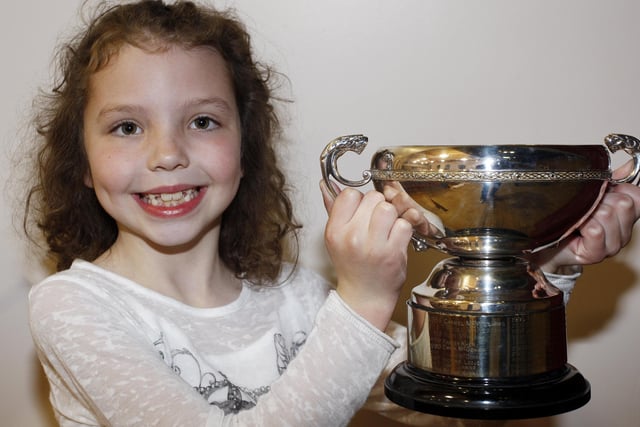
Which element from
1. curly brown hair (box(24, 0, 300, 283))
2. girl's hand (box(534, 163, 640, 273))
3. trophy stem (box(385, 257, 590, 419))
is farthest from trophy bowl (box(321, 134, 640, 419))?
curly brown hair (box(24, 0, 300, 283))

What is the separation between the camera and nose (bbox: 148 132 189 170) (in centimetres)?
89

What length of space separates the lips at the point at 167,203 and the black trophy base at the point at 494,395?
0.34 meters

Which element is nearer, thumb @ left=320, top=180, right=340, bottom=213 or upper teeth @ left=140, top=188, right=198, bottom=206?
thumb @ left=320, top=180, right=340, bottom=213

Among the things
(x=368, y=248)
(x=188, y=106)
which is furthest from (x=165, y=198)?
(x=368, y=248)

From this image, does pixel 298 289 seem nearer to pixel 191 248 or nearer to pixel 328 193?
pixel 191 248

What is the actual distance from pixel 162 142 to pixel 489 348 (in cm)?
41

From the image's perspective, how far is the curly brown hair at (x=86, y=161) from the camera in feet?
3.17

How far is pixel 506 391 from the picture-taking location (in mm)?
682

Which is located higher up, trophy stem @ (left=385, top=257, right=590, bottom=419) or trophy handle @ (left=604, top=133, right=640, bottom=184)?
trophy handle @ (left=604, top=133, right=640, bottom=184)

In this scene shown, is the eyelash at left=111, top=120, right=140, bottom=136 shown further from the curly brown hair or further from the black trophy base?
the black trophy base

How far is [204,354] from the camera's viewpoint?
950 millimetres

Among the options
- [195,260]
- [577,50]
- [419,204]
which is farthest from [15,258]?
[577,50]

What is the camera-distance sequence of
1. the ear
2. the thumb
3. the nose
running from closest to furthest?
1. the thumb
2. the nose
3. the ear

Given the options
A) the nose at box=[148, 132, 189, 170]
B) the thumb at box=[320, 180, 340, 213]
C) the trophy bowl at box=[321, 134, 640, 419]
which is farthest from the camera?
the nose at box=[148, 132, 189, 170]
